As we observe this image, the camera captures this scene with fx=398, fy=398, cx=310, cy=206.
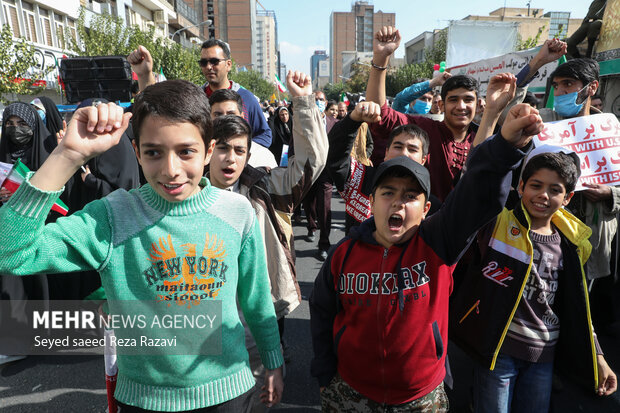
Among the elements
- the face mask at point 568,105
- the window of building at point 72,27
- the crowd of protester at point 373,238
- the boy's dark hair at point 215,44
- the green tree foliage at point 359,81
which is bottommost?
the crowd of protester at point 373,238

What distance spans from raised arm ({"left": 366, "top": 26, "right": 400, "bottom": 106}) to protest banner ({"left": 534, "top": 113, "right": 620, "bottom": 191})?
106cm

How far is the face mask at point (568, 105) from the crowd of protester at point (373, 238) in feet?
0.05

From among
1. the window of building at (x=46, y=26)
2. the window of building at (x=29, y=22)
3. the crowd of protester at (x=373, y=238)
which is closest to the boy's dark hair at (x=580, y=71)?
the crowd of protester at (x=373, y=238)

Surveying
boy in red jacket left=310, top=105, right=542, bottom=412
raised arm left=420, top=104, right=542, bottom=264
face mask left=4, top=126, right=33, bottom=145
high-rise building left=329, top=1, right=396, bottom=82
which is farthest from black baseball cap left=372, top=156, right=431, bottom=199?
high-rise building left=329, top=1, right=396, bottom=82

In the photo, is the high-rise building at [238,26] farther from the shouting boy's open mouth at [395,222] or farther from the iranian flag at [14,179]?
the shouting boy's open mouth at [395,222]

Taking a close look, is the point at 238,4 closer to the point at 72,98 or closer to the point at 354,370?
the point at 72,98

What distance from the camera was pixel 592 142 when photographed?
8.59ft

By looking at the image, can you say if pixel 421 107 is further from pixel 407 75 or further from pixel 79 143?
pixel 407 75

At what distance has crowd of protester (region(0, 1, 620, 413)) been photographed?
129 cm

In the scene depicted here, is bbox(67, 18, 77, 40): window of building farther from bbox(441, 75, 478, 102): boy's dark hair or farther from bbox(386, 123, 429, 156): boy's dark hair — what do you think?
bbox(386, 123, 429, 156): boy's dark hair

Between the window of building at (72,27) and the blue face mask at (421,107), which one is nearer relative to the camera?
the blue face mask at (421,107)

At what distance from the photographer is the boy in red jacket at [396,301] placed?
1.66 metres

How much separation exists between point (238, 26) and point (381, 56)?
98218mm

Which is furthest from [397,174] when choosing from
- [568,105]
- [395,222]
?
[568,105]
